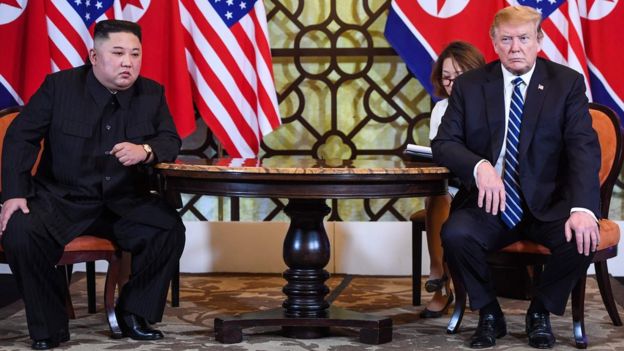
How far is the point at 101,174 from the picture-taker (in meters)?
3.77

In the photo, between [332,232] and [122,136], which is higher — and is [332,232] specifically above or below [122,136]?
below

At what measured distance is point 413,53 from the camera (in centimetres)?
512

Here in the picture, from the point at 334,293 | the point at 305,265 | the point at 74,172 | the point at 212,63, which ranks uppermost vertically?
the point at 212,63

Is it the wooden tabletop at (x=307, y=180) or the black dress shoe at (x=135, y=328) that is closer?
the wooden tabletop at (x=307, y=180)

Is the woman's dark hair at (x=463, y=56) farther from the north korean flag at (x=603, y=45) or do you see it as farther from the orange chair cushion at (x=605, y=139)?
the north korean flag at (x=603, y=45)

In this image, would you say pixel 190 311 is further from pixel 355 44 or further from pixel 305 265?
pixel 355 44

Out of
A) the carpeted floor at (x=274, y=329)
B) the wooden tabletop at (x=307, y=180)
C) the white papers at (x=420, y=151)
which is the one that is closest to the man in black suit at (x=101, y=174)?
the carpeted floor at (x=274, y=329)

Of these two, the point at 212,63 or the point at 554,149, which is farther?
the point at 212,63

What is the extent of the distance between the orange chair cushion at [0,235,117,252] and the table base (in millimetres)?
474

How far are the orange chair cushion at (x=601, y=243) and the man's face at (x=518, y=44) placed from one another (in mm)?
608

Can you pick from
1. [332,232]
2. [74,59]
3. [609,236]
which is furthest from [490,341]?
[74,59]

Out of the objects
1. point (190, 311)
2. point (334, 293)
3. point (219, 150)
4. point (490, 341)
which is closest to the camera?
point (490, 341)

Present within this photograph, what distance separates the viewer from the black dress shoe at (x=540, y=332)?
3.51m

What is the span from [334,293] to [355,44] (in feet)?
4.40
